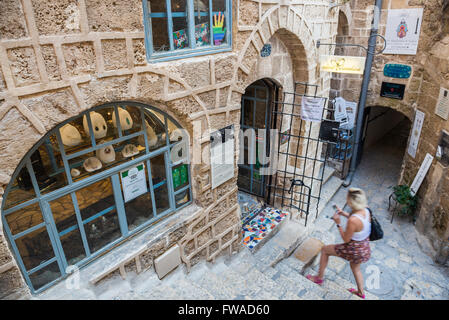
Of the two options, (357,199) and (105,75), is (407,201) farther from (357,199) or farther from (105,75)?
(105,75)

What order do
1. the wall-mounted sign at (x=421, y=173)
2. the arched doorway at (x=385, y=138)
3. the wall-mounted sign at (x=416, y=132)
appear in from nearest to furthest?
the wall-mounted sign at (x=421, y=173) < the wall-mounted sign at (x=416, y=132) < the arched doorway at (x=385, y=138)

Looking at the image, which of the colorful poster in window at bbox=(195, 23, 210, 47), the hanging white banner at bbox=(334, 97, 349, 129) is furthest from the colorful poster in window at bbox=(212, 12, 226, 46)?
the hanging white banner at bbox=(334, 97, 349, 129)

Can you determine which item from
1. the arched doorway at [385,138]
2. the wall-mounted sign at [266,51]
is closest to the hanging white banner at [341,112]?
the arched doorway at [385,138]

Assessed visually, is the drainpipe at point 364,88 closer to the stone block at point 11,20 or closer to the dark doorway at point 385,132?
the dark doorway at point 385,132

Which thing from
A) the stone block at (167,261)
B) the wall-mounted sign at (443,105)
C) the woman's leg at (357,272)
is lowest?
the woman's leg at (357,272)

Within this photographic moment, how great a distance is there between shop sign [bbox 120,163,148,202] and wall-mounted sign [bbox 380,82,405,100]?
7.00 m

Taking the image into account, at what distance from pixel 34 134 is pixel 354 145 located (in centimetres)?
793

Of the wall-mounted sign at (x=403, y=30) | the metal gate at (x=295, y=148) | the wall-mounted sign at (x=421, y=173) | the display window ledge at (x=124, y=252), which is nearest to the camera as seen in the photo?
the display window ledge at (x=124, y=252)

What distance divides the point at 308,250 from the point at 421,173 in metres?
3.06

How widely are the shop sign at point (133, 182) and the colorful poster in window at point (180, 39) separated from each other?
1.28m

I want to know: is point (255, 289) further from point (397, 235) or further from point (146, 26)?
point (397, 235)

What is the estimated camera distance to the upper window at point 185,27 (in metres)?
2.81

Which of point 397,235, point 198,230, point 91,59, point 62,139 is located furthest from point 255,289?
point 397,235

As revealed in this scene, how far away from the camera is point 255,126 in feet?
Answer: 19.3
